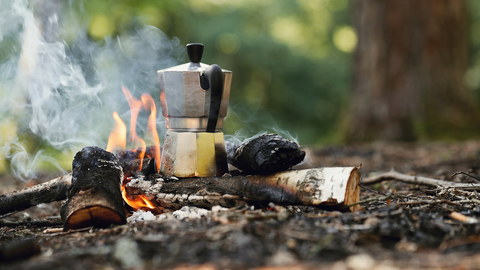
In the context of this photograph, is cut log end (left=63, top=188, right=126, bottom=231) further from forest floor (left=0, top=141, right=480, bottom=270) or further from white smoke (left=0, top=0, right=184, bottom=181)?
white smoke (left=0, top=0, right=184, bottom=181)

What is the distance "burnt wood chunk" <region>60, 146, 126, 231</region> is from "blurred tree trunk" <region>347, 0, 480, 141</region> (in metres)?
6.72

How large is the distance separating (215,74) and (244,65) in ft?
47.3

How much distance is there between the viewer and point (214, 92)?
2.65 meters

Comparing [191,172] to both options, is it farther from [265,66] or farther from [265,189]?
[265,66]

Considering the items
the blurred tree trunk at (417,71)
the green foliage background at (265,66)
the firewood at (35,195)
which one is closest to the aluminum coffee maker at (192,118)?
the firewood at (35,195)

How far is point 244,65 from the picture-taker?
16766 millimetres

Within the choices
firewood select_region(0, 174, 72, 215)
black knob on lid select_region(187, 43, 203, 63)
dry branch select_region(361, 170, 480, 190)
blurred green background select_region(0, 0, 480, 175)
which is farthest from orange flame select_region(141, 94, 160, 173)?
blurred green background select_region(0, 0, 480, 175)

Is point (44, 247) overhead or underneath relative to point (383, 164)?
overhead

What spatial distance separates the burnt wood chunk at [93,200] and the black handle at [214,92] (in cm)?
74

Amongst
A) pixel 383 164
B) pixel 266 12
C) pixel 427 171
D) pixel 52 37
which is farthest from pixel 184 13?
pixel 427 171

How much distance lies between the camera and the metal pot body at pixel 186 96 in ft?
8.88

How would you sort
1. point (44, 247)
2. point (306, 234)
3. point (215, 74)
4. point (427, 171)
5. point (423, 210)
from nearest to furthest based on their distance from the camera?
point (306, 234)
point (44, 247)
point (423, 210)
point (215, 74)
point (427, 171)

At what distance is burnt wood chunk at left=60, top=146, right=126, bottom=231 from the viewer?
7.26 feet

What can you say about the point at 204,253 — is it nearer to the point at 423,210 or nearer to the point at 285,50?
the point at 423,210
